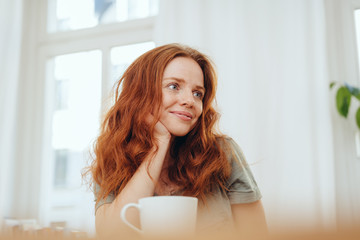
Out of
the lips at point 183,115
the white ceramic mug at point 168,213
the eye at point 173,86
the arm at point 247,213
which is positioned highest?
the eye at point 173,86

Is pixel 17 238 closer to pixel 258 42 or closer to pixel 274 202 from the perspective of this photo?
pixel 274 202

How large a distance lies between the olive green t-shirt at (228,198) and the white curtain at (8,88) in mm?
2250

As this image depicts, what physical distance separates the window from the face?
6.24 feet

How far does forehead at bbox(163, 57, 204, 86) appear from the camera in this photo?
42.2 inches

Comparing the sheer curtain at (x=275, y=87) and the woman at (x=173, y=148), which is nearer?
the woman at (x=173, y=148)

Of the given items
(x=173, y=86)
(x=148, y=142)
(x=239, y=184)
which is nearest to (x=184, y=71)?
(x=173, y=86)

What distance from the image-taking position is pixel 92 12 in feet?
10.5

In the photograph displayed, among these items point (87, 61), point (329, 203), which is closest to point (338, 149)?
point (329, 203)

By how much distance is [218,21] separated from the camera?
2.74m

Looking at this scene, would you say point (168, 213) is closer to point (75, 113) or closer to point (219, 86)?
point (219, 86)

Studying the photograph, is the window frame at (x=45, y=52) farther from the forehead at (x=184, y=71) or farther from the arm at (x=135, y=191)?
the arm at (x=135, y=191)

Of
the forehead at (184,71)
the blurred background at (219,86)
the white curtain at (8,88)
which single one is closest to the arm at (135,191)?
the forehead at (184,71)

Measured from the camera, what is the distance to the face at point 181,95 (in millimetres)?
1018

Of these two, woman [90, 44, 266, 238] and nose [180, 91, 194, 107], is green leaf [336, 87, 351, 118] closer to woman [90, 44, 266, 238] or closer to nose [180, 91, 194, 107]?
woman [90, 44, 266, 238]
